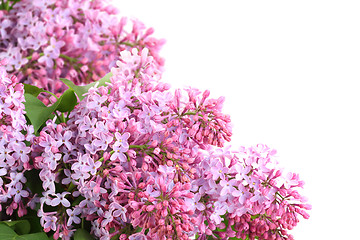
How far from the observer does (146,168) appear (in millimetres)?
614

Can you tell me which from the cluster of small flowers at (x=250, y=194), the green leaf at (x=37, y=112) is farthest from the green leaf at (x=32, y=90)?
the cluster of small flowers at (x=250, y=194)

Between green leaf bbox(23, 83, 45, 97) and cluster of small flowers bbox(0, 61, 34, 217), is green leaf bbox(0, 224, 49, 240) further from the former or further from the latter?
green leaf bbox(23, 83, 45, 97)

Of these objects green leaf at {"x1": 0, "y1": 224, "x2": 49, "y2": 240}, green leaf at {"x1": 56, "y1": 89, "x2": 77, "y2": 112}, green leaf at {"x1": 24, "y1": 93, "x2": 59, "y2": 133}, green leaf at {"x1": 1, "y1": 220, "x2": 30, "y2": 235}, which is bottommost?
green leaf at {"x1": 1, "y1": 220, "x2": 30, "y2": 235}

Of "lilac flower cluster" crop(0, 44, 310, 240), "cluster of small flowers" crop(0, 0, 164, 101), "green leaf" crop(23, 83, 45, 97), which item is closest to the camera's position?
"lilac flower cluster" crop(0, 44, 310, 240)

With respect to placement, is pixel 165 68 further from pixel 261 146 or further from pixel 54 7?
pixel 261 146

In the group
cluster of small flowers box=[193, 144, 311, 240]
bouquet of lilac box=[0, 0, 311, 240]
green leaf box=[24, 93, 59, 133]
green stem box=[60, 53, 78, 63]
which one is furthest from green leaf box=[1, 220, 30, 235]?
green stem box=[60, 53, 78, 63]

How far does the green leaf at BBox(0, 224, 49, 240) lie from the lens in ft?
2.11

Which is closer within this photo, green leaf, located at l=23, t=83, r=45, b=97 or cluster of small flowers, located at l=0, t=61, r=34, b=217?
cluster of small flowers, located at l=0, t=61, r=34, b=217

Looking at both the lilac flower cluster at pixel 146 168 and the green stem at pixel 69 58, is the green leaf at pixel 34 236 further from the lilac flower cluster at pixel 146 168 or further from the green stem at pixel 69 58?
the green stem at pixel 69 58

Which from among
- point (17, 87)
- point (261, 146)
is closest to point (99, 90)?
point (17, 87)

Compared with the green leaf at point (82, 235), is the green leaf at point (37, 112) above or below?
above

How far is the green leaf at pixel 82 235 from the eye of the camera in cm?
65

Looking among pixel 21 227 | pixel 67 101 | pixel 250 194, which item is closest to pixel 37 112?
pixel 67 101

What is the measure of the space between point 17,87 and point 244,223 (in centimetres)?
31
